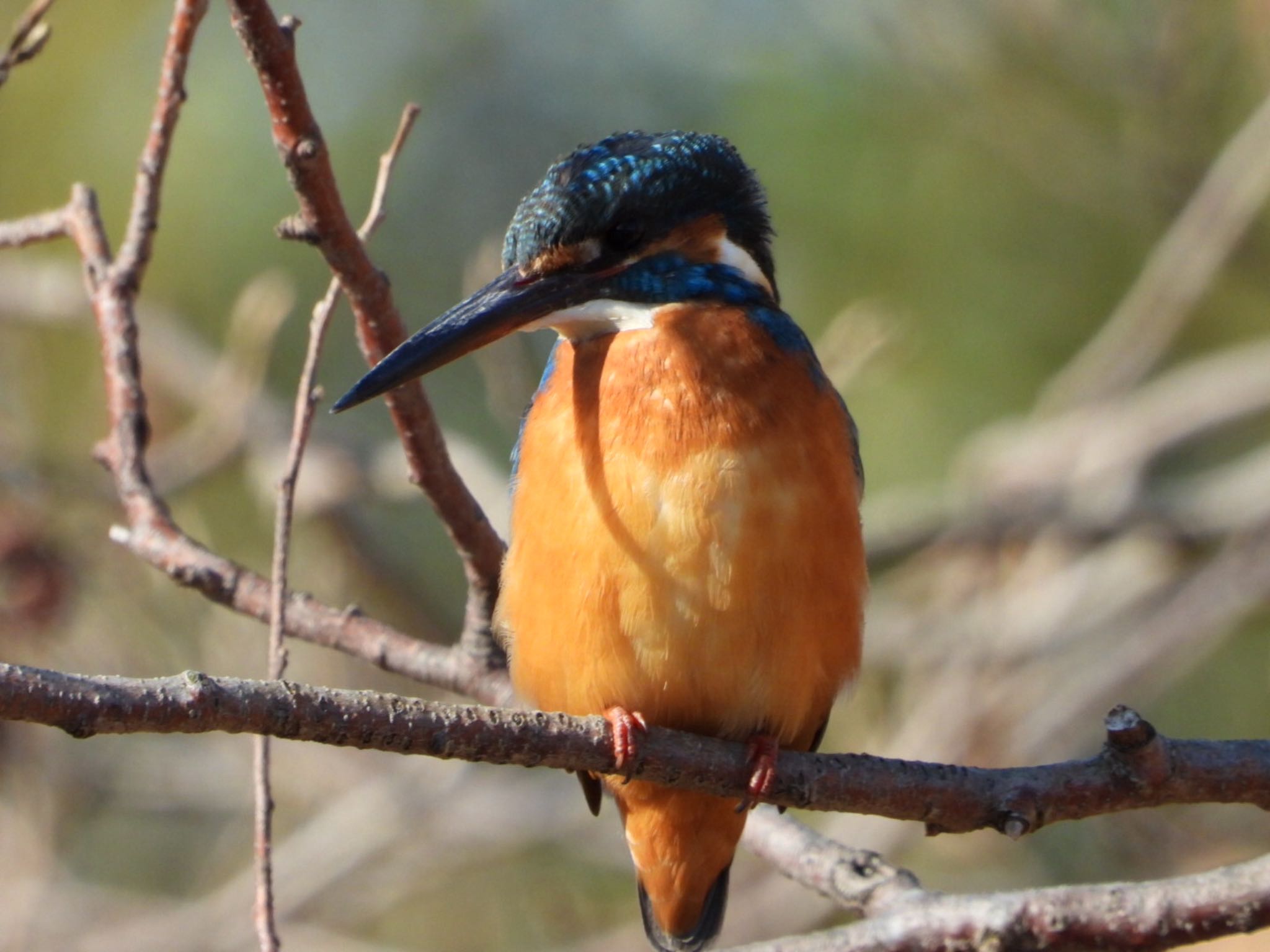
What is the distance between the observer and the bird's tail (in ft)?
9.30

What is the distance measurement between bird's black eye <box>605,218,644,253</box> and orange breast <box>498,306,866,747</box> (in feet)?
0.48

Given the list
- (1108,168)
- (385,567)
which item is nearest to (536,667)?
(385,567)

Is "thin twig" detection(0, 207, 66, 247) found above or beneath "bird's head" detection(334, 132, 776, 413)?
above

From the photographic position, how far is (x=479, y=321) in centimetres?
261

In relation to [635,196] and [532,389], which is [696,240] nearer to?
[635,196]

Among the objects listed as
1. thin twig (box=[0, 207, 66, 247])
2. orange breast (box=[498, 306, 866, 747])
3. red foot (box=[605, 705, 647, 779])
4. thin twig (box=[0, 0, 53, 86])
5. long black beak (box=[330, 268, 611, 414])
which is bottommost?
red foot (box=[605, 705, 647, 779])

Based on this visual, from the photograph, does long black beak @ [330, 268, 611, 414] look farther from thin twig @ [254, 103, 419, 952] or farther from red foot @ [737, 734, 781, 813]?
red foot @ [737, 734, 781, 813]

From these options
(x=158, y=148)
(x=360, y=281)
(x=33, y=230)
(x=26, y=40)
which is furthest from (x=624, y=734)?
(x=26, y=40)

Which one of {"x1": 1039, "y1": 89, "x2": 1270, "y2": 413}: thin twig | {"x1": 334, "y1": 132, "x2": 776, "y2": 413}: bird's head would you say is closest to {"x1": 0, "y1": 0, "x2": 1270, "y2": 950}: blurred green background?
{"x1": 1039, "y1": 89, "x2": 1270, "y2": 413}: thin twig

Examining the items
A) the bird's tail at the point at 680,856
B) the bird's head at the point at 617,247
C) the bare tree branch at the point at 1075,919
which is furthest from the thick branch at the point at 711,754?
the bird's head at the point at 617,247

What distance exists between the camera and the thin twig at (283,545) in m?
2.17

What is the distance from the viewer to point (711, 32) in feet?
22.9

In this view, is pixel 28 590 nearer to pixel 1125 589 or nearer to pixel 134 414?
pixel 134 414

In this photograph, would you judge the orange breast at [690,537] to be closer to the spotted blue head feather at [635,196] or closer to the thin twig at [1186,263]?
the spotted blue head feather at [635,196]
